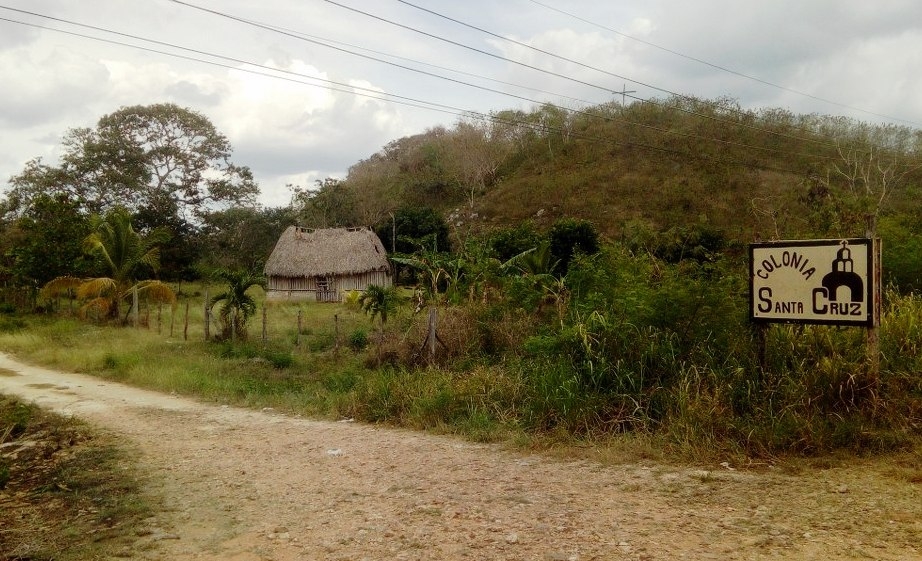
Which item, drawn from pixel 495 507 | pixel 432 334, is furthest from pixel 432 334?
pixel 495 507

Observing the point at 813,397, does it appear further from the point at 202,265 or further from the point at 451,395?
the point at 202,265

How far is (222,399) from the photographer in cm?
1040

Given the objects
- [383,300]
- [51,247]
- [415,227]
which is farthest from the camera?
[415,227]

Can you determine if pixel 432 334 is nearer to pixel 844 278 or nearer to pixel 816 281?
pixel 816 281

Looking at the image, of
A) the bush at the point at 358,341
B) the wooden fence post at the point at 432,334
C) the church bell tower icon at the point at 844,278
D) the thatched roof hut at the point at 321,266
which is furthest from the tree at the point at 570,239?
the church bell tower icon at the point at 844,278

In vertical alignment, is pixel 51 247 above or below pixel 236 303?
above

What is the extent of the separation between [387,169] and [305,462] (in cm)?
5577

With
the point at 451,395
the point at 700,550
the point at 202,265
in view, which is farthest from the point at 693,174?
the point at 700,550

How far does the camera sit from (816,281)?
19.7 feet

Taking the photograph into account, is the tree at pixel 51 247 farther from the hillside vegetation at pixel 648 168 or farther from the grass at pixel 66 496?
the hillside vegetation at pixel 648 168

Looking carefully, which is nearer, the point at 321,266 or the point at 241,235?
the point at 321,266

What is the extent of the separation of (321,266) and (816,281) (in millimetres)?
30787

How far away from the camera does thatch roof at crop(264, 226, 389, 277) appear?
114ft

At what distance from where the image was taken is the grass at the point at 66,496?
14.5ft
